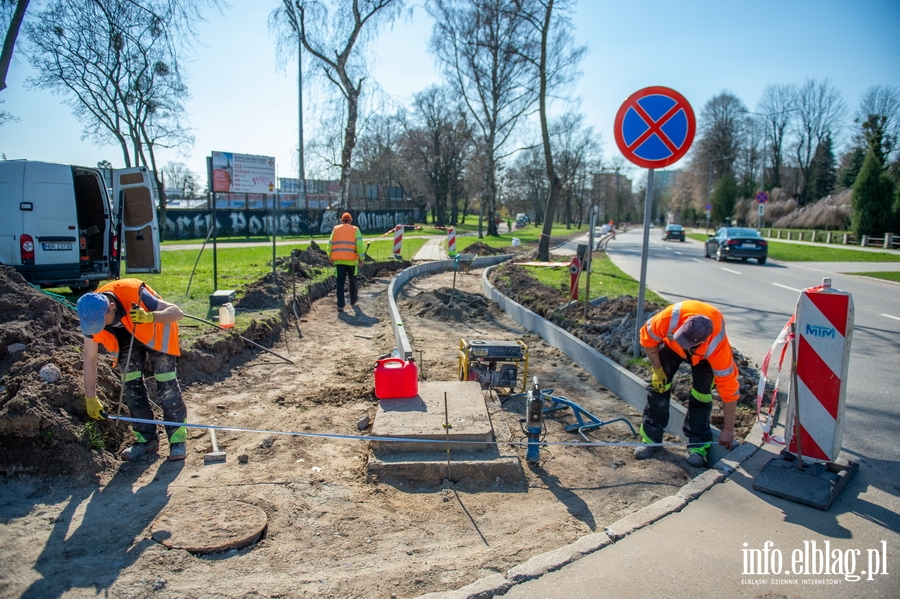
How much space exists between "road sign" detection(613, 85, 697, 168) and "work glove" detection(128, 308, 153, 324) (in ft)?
15.3

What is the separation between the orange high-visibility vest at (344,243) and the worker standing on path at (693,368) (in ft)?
24.5

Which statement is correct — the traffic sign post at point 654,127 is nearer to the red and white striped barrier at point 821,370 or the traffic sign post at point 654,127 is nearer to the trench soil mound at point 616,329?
the trench soil mound at point 616,329

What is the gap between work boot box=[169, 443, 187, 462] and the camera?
4496 millimetres

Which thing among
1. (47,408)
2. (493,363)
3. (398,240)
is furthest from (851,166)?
(47,408)

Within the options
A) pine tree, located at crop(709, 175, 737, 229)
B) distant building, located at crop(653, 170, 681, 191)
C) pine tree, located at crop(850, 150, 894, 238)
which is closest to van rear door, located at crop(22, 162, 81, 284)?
pine tree, located at crop(850, 150, 894, 238)

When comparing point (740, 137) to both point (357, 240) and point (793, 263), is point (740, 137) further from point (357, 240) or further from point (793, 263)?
point (357, 240)

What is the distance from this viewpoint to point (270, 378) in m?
6.71

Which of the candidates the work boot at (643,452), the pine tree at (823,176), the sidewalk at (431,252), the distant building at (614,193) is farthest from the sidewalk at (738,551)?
the distant building at (614,193)

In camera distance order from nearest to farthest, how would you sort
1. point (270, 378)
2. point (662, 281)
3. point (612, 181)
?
1. point (270, 378)
2. point (662, 281)
3. point (612, 181)

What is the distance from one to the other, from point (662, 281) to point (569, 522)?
13.6m

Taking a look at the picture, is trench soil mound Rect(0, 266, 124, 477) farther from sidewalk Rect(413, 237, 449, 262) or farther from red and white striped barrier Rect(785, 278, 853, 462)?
sidewalk Rect(413, 237, 449, 262)

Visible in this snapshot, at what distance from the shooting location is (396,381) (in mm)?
5363

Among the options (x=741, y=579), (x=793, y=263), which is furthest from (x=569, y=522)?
(x=793, y=263)

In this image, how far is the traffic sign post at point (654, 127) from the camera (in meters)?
5.73
